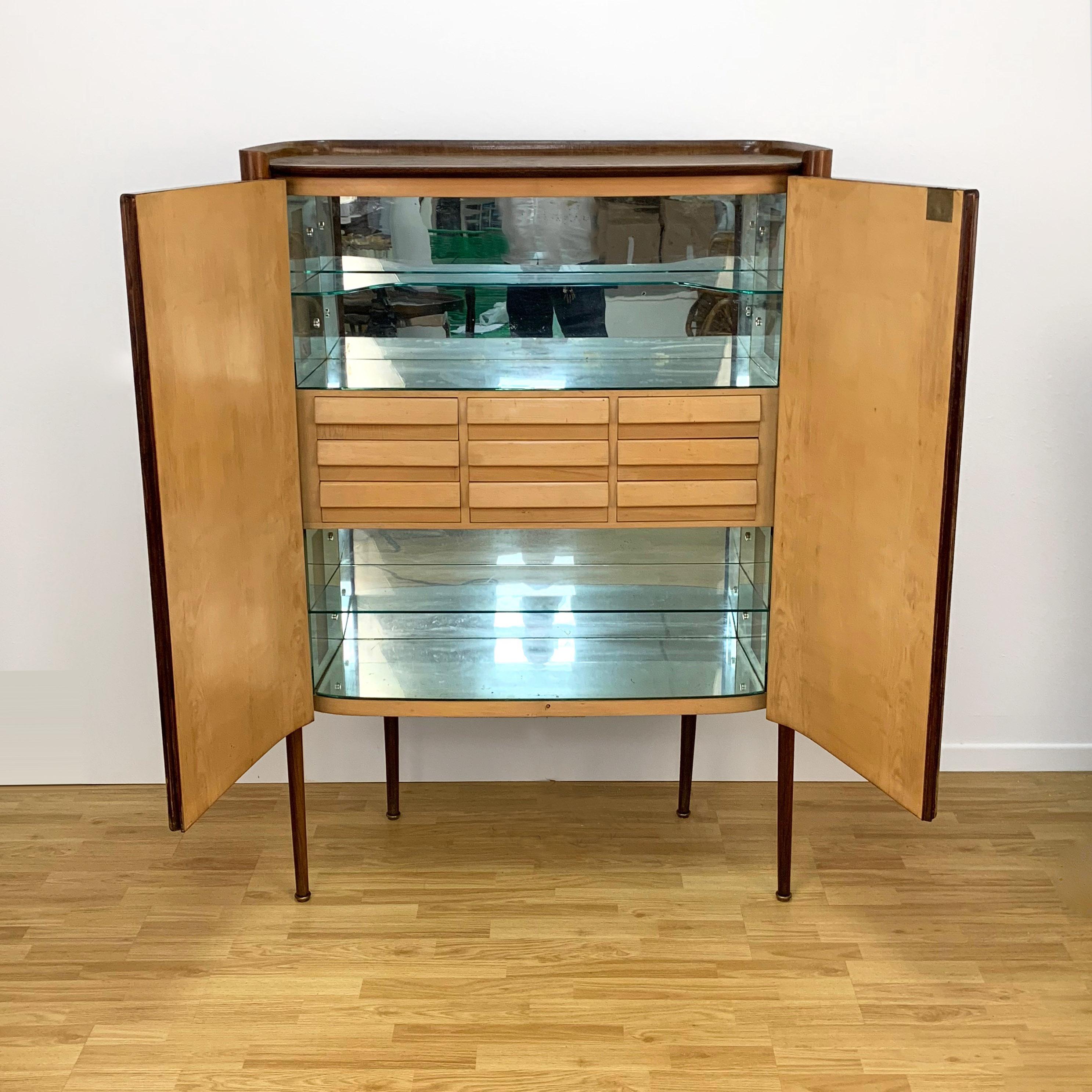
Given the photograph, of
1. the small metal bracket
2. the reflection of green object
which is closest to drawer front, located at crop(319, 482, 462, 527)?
the reflection of green object

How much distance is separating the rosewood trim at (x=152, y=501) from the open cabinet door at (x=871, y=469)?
925mm

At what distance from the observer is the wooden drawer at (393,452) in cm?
187

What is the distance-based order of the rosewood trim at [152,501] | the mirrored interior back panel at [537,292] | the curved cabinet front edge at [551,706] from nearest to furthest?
the rosewood trim at [152,501] < the mirrored interior back panel at [537,292] < the curved cabinet front edge at [551,706]

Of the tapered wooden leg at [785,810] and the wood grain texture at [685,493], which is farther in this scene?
the tapered wooden leg at [785,810]

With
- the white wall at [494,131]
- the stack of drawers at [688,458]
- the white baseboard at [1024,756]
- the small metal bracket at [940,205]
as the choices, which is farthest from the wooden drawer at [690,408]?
the white baseboard at [1024,756]

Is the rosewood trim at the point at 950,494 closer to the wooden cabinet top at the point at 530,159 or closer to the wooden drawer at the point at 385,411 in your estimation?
the wooden cabinet top at the point at 530,159

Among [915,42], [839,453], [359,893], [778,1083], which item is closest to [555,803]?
[359,893]

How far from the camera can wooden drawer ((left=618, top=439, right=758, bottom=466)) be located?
188 centimetres

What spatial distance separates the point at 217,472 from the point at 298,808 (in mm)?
650

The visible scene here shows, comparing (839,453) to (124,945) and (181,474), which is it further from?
(124,945)

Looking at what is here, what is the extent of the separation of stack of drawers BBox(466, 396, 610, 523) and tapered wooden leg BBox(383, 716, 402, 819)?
2.05ft

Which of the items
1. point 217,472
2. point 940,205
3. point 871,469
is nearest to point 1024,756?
point 871,469

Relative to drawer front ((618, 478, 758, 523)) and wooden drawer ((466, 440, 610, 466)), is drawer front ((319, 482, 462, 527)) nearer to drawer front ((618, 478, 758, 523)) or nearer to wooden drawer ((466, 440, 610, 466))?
wooden drawer ((466, 440, 610, 466))

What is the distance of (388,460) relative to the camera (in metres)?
1.88
